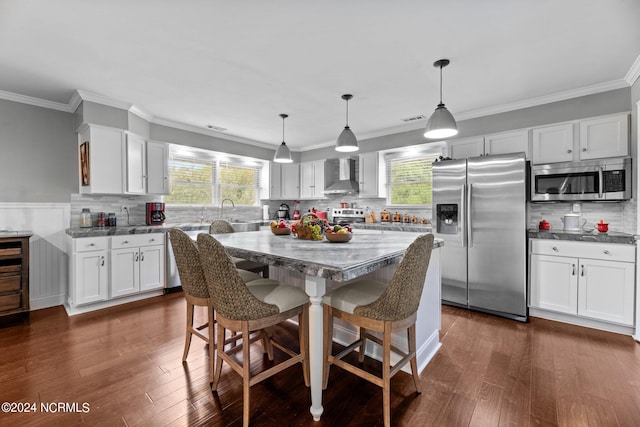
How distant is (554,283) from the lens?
119 inches

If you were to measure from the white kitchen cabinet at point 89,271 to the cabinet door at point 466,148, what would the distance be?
14.6ft

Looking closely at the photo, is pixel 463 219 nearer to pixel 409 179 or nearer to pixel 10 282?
pixel 409 179

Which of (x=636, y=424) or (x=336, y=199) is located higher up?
(x=336, y=199)

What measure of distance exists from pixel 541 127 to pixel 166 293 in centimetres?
515

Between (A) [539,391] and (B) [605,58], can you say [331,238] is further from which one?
(B) [605,58]

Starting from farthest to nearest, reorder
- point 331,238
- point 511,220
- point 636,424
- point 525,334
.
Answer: point 511,220
point 525,334
point 331,238
point 636,424

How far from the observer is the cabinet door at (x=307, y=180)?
585cm

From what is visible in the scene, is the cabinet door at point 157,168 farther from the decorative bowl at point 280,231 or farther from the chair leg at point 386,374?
the chair leg at point 386,374

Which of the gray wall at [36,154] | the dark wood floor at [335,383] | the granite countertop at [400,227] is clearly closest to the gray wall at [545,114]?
the granite countertop at [400,227]

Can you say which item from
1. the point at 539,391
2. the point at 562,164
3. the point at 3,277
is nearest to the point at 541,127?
the point at 562,164

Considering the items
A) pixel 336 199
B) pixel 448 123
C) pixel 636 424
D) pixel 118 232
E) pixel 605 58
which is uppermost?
pixel 605 58

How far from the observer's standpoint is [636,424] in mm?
1619

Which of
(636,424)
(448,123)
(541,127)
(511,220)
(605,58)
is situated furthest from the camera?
(541,127)

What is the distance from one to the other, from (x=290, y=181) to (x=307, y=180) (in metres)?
0.39
